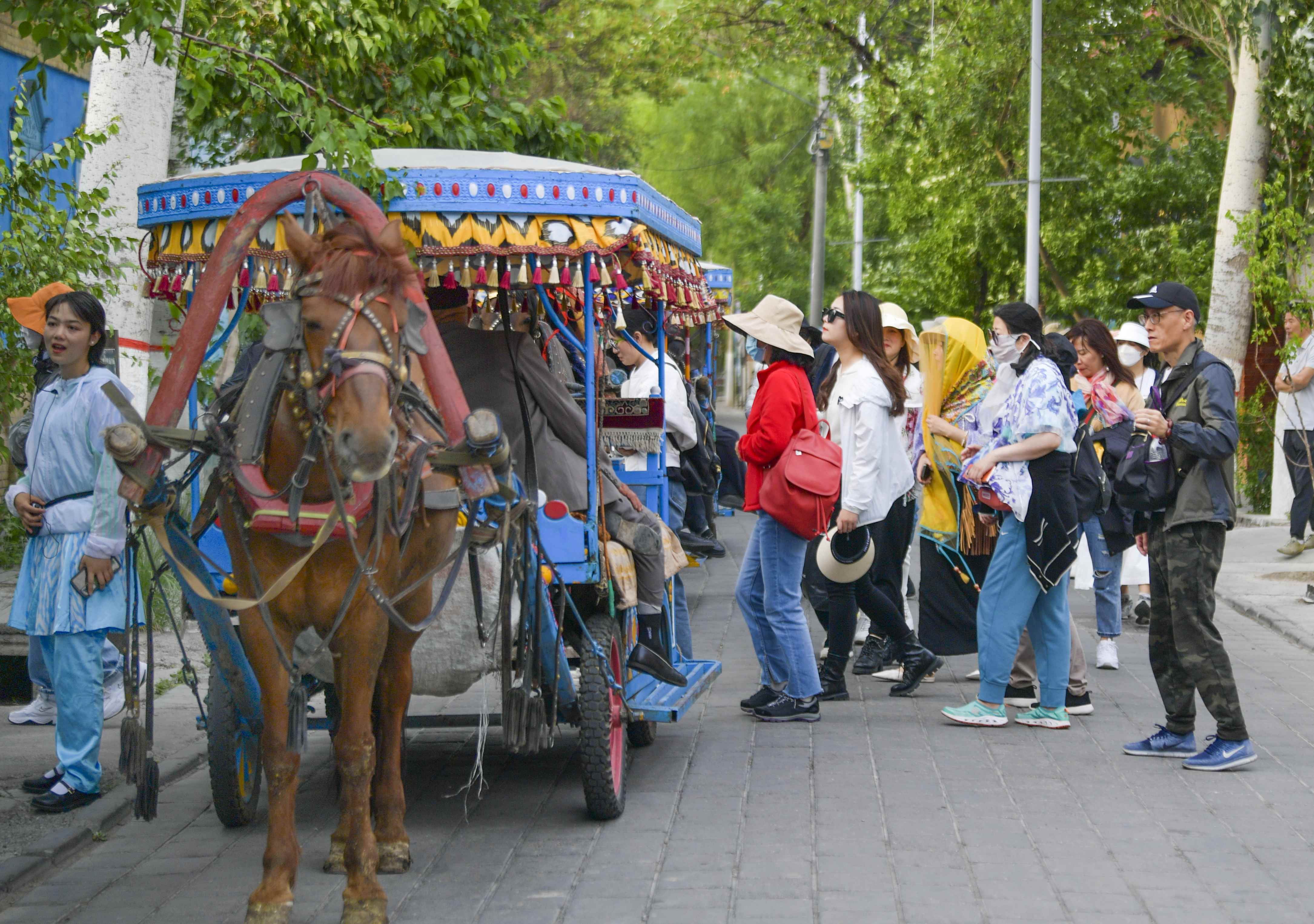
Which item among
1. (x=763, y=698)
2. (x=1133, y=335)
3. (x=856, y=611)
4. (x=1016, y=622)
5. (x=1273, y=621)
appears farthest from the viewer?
(x=1273, y=621)

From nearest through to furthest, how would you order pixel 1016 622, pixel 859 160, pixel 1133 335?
pixel 1016 622, pixel 1133 335, pixel 859 160

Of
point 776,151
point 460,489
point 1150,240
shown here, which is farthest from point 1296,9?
point 776,151

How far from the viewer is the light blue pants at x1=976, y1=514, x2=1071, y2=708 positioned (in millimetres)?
7621

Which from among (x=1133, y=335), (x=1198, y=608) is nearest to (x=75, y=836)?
(x=1198, y=608)

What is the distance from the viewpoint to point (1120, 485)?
692cm

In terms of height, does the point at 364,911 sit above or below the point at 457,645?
below

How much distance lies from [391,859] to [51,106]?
37.4 feet

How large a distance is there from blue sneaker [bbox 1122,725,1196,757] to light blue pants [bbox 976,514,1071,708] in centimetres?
63

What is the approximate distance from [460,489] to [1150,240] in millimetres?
19775

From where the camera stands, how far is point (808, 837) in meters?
5.92

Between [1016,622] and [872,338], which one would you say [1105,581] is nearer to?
[1016,622]

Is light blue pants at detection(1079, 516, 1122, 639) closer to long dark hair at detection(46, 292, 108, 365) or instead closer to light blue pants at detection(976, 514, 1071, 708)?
light blue pants at detection(976, 514, 1071, 708)

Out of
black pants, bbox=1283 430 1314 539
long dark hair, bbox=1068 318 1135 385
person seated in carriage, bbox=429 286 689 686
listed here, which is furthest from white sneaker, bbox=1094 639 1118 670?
black pants, bbox=1283 430 1314 539

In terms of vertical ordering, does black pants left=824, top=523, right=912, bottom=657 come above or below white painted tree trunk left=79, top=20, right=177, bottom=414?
below
